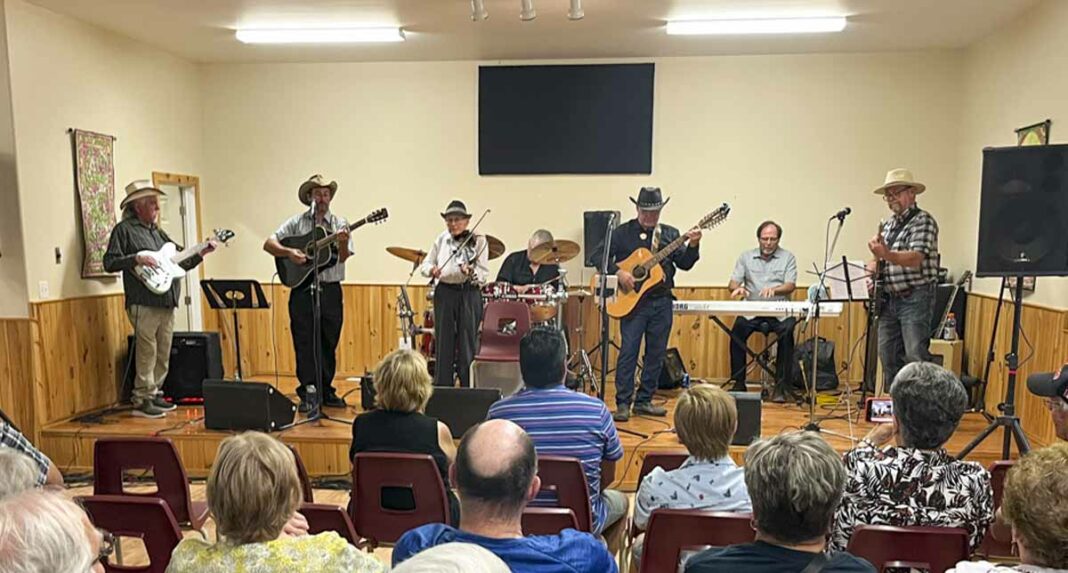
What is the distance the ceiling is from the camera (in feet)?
16.0

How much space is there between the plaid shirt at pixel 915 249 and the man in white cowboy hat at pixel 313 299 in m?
3.94

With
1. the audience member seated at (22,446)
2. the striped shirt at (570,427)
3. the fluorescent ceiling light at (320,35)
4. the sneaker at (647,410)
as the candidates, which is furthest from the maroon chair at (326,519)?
the fluorescent ceiling light at (320,35)

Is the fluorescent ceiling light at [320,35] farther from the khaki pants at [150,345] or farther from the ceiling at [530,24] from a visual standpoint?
the khaki pants at [150,345]

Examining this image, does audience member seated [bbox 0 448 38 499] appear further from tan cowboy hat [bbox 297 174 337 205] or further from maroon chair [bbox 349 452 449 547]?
tan cowboy hat [bbox 297 174 337 205]

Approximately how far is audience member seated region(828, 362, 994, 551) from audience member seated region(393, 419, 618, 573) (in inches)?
37.4

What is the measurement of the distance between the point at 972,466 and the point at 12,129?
600 cm

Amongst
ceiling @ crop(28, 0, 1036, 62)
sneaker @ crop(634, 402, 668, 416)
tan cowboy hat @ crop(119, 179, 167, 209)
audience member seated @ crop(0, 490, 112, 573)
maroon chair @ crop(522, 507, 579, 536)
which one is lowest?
sneaker @ crop(634, 402, 668, 416)

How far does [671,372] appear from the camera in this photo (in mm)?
6098

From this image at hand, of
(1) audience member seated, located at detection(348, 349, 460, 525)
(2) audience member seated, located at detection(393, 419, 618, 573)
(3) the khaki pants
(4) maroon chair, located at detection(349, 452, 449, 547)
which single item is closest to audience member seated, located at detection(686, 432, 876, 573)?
(2) audience member seated, located at detection(393, 419, 618, 573)

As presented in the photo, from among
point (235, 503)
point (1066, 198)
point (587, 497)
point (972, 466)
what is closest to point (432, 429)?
point (587, 497)

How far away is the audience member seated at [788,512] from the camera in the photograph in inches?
53.6

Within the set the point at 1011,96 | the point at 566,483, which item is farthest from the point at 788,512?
the point at 1011,96

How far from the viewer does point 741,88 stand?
634 centimetres

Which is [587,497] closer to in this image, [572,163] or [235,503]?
[235,503]
